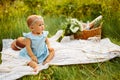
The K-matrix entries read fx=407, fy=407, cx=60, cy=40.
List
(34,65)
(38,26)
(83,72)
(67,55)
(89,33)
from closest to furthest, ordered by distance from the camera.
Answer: (83,72), (34,65), (38,26), (67,55), (89,33)

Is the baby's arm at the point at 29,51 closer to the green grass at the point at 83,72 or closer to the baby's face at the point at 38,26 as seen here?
the baby's face at the point at 38,26

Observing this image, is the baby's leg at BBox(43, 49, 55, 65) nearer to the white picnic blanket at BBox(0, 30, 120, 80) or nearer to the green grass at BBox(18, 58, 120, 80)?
the white picnic blanket at BBox(0, 30, 120, 80)

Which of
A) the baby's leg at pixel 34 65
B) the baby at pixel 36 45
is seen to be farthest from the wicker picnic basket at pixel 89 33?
the baby's leg at pixel 34 65

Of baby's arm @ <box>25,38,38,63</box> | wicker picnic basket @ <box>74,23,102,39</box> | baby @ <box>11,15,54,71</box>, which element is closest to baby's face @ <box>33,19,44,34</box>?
baby @ <box>11,15,54,71</box>

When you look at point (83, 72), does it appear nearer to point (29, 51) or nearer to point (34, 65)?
point (34, 65)

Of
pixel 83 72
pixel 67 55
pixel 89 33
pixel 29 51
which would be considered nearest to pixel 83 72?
pixel 83 72

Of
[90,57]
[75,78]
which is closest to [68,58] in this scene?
[90,57]

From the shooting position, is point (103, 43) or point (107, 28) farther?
point (107, 28)

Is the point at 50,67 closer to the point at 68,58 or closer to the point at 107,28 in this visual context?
the point at 68,58

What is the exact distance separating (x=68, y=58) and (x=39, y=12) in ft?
5.71

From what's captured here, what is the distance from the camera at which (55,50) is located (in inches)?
191

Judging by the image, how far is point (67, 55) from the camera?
4.67 meters

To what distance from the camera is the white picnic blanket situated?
4.25m

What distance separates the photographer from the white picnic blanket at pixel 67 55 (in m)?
4.25
